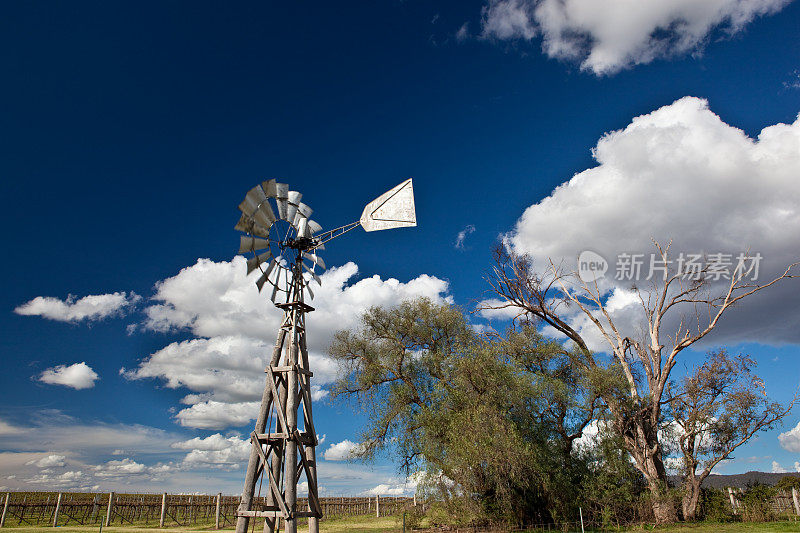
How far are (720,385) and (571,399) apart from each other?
323 inches

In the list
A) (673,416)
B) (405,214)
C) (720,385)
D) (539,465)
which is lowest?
(539,465)

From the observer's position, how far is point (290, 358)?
9.75m

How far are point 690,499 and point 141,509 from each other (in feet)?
133

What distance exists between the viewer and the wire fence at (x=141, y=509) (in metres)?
34.3

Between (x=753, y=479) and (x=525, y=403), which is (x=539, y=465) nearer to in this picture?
(x=525, y=403)

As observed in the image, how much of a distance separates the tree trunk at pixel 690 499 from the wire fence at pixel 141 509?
18.7 meters

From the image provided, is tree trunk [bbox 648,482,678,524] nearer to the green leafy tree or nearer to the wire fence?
the green leafy tree

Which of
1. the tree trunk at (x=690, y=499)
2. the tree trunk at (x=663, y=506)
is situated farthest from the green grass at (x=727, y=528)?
the tree trunk at (x=690, y=499)

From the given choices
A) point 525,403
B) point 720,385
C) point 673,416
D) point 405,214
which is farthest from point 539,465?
point 405,214

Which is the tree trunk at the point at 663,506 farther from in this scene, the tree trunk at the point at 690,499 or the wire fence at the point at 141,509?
the wire fence at the point at 141,509

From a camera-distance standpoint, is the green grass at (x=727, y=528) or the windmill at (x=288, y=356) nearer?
the windmill at (x=288, y=356)

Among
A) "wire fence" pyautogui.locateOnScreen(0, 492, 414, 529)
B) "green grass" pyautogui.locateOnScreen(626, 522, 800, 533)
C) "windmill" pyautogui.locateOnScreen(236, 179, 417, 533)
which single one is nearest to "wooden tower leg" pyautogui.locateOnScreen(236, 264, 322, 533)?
"windmill" pyautogui.locateOnScreen(236, 179, 417, 533)

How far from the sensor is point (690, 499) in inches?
827

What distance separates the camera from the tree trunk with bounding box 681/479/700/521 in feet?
68.2
